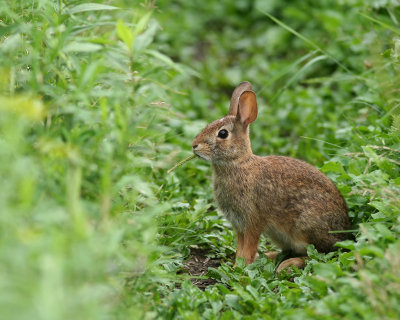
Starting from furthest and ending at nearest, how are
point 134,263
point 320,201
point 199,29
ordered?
point 199,29, point 320,201, point 134,263

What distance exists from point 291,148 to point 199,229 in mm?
2041

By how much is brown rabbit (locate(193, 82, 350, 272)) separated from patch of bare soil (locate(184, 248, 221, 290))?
24 centimetres

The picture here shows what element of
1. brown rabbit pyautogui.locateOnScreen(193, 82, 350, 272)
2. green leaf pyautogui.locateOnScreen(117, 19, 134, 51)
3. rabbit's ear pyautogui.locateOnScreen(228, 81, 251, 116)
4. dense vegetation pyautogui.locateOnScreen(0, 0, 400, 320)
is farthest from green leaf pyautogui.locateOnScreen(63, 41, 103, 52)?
rabbit's ear pyautogui.locateOnScreen(228, 81, 251, 116)

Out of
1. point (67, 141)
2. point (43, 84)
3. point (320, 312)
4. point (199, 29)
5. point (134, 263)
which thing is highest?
point (199, 29)

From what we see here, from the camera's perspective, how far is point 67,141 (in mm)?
3408

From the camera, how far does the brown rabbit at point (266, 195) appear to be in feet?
16.4

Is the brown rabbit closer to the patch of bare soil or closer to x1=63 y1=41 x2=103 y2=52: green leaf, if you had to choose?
the patch of bare soil

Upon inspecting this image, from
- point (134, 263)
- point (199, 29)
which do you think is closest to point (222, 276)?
point (134, 263)

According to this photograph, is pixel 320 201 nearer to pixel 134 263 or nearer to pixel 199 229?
pixel 199 229

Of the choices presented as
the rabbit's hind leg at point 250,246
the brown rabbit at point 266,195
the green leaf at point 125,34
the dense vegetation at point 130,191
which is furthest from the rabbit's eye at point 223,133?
the green leaf at point 125,34

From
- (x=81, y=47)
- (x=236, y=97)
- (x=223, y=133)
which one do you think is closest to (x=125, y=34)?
(x=81, y=47)

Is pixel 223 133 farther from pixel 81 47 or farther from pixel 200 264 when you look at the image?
pixel 81 47

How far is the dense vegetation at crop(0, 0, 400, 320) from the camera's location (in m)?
2.59

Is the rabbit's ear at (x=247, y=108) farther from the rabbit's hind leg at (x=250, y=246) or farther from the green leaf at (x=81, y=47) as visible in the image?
the green leaf at (x=81, y=47)
